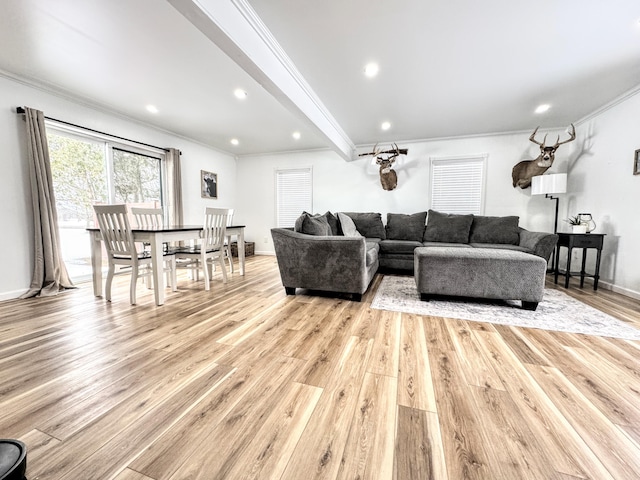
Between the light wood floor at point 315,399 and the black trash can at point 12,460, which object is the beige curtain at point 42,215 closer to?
the light wood floor at point 315,399

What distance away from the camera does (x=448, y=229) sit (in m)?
4.18

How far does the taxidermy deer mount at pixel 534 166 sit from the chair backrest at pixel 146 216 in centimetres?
544

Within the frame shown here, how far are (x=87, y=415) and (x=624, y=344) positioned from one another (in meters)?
3.25

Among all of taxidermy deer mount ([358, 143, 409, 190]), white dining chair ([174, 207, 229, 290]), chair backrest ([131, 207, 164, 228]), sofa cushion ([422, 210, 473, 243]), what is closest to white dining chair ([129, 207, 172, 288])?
chair backrest ([131, 207, 164, 228])

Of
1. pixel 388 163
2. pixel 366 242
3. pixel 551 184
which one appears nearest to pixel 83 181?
pixel 366 242

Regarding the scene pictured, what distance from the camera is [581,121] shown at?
12.6 ft

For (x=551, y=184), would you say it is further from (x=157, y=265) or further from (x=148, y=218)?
(x=148, y=218)

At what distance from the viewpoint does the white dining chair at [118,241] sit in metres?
2.56

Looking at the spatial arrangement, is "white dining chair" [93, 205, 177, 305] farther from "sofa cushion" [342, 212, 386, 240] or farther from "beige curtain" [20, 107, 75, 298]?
"sofa cushion" [342, 212, 386, 240]

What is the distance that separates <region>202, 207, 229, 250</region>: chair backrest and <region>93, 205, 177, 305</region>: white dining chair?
68 cm

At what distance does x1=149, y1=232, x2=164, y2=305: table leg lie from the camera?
2547 millimetres

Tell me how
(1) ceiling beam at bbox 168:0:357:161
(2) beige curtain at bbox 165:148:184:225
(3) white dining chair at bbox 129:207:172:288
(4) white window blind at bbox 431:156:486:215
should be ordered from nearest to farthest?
(1) ceiling beam at bbox 168:0:357:161, (3) white dining chair at bbox 129:207:172:288, (2) beige curtain at bbox 165:148:184:225, (4) white window blind at bbox 431:156:486:215

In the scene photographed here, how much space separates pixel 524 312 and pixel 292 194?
4.61m

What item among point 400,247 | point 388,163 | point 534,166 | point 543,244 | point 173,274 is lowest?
point 173,274
